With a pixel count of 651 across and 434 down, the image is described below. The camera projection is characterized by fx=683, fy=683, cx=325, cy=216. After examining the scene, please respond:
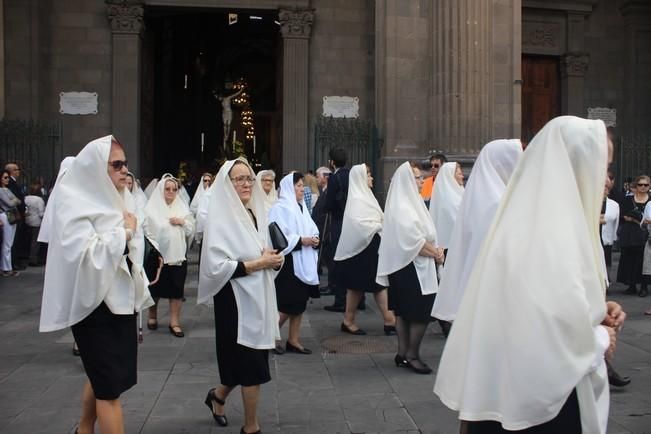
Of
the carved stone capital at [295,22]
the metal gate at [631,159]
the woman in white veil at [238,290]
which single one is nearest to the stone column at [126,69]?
the carved stone capital at [295,22]

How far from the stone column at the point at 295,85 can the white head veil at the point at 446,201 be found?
1053cm

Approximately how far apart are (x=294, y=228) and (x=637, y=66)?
17110 millimetres

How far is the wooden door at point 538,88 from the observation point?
20.7 meters

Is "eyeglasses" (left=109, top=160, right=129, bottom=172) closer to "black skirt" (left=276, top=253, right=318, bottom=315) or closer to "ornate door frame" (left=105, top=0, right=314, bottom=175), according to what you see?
"black skirt" (left=276, top=253, right=318, bottom=315)

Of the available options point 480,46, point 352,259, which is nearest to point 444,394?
point 352,259

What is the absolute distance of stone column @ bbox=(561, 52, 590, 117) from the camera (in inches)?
803

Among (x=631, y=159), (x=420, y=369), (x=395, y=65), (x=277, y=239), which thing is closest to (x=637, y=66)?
(x=631, y=159)

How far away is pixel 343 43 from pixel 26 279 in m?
10.5

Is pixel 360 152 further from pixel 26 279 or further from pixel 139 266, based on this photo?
pixel 139 266

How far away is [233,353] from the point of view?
4.70 meters

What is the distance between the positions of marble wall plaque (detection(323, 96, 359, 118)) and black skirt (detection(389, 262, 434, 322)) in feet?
40.5

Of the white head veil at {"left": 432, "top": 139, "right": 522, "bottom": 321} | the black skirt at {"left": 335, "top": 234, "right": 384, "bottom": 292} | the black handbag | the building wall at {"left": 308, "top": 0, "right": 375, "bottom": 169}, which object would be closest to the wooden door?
the building wall at {"left": 308, "top": 0, "right": 375, "bottom": 169}

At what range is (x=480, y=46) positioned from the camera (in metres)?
14.8

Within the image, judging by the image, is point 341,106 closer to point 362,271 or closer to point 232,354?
point 362,271
